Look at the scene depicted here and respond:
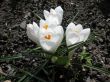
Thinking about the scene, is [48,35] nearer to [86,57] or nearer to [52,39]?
[52,39]

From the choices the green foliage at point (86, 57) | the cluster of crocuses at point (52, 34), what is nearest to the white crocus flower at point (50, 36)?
the cluster of crocuses at point (52, 34)

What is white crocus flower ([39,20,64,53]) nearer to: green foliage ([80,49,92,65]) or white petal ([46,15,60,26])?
white petal ([46,15,60,26])

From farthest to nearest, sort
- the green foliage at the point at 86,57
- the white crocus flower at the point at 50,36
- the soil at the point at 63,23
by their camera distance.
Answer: the soil at the point at 63,23, the green foliage at the point at 86,57, the white crocus flower at the point at 50,36

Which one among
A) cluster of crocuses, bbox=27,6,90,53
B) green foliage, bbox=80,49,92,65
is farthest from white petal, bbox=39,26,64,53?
green foliage, bbox=80,49,92,65

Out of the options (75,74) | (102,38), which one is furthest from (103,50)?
(75,74)

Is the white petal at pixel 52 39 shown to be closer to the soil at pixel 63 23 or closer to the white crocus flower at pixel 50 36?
the white crocus flower at pixel 50 36

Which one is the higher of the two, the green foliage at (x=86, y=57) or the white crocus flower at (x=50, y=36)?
the white crocus flower at (x=50, y=36)

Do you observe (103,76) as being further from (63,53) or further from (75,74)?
Answer: (63,53)
